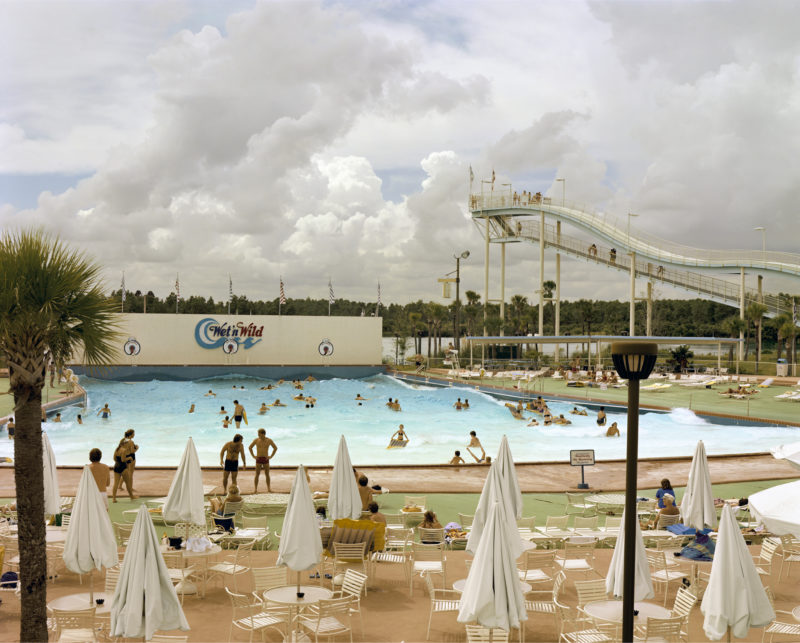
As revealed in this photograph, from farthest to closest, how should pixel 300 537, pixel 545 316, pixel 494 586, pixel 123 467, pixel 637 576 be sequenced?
pixel 545 316
pixel 123 467
pixel 300 537
pixel 637 576
pixel 494 586

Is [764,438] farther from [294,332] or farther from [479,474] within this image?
[294,332]

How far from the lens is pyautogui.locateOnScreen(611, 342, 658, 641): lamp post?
17.6 ft

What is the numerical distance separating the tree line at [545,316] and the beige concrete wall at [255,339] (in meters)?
2.69

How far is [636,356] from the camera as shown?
5.37m

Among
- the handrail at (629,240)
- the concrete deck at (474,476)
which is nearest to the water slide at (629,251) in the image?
the handrail at (629,240)

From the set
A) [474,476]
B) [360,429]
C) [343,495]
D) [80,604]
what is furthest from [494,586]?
[360,429]

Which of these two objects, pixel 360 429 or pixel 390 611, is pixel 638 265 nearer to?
pixel 360 429

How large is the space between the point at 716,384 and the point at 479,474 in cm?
2440

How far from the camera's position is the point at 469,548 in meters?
8.12

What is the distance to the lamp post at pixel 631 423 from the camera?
5.36m

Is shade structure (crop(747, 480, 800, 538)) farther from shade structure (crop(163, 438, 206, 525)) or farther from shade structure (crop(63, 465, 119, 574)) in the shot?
shade structure (crop(63, 465, 119, 574))

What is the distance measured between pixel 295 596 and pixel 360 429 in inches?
897

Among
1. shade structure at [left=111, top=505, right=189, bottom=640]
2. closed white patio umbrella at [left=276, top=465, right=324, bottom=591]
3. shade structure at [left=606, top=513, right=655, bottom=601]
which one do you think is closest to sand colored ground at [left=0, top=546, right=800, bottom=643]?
closed white patio umbrella at [left=276, top=465, right=324, bottom=591]

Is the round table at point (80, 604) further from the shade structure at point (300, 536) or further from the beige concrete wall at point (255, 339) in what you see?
the beige concrete wall at point (255, 339)
